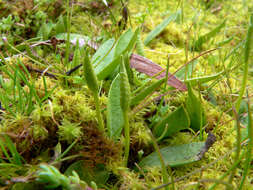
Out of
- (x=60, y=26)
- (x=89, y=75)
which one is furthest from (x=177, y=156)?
(x=60, y=26)

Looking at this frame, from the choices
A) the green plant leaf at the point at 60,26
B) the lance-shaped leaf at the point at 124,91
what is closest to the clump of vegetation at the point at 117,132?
the lance-shaped leaf at the point at 124,91

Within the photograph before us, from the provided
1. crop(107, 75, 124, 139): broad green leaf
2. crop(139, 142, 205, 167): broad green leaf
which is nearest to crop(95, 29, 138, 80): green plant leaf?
crop(107, 75, 124, 139): broad green leaf

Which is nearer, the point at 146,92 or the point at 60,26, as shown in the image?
the point at 146,92

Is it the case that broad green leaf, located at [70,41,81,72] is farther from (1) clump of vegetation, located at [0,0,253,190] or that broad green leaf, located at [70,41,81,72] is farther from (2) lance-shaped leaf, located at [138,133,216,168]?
(2) lance-shaped leaf, located at [138,133,216,168]

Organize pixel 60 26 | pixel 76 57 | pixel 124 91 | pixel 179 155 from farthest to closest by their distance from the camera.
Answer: pixel 60 26 → pixel 76 57 → pixel 179 155 → pixel 124 91

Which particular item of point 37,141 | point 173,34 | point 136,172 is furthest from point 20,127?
point 173,34

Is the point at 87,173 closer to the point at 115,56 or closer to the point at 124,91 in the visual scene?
the point at 124,91

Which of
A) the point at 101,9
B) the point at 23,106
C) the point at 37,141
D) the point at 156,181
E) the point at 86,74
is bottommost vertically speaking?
the point at 156,181

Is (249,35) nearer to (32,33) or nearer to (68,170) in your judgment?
(68,170)
